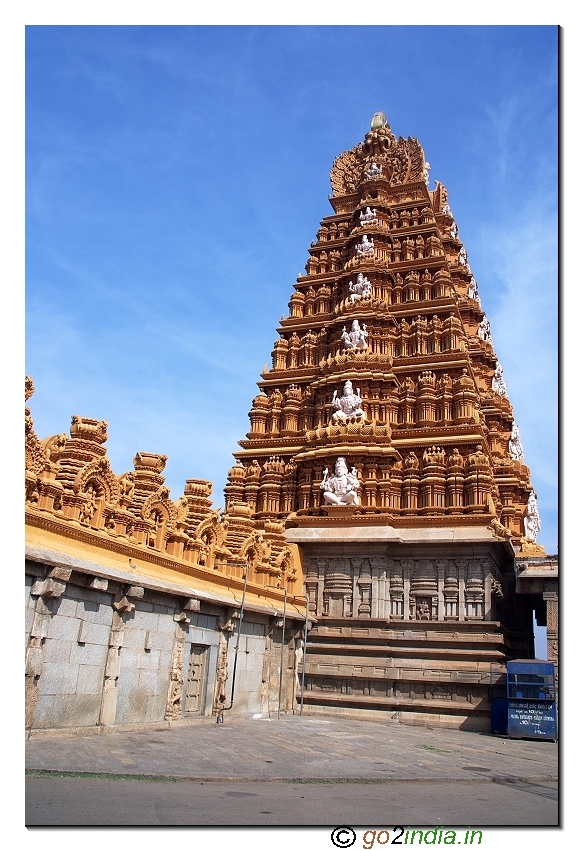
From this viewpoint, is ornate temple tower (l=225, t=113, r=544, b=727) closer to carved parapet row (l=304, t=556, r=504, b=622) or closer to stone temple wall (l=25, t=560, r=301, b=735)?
carved parapet row (l=304, t=556, r=504, b=622)

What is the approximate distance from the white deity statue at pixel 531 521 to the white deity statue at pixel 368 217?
55.9 ft

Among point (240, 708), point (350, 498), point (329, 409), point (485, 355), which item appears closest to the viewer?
point (240, 708)

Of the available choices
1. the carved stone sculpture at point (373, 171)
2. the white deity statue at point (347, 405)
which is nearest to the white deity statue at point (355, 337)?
the white deity statue at point (347, 405)

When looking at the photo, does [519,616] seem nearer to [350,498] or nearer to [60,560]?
[350,498]

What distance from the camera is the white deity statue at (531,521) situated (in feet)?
122

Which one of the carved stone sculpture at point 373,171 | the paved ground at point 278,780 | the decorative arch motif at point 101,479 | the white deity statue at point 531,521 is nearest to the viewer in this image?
the paved ground at point 278,780

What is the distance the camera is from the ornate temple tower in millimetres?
25953

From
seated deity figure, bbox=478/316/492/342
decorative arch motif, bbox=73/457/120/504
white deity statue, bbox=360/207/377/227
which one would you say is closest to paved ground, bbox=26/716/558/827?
decorative arch motif, bbox=73/457/120/504

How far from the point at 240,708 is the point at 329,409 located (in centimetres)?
1474

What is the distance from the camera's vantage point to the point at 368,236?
38.0m

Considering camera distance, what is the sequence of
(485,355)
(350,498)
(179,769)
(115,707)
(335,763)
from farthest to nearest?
(485,355) → (350,498) → (115,707) → (335,763) → (179,769)

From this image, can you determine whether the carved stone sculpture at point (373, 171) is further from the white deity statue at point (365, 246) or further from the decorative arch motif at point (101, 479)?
the decorative arch motif at point (101, 479)

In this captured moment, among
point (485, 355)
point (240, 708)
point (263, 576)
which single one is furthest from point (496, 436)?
point (240, 708)

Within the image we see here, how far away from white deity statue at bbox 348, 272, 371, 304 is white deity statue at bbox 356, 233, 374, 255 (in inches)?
68.2
